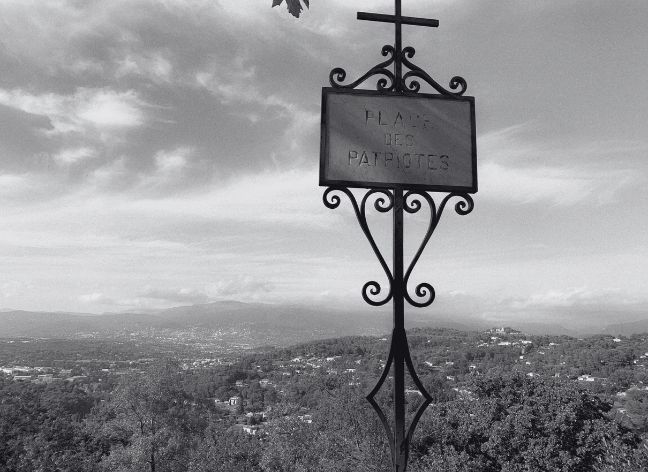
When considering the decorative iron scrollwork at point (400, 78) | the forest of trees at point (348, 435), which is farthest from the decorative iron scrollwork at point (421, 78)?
the forest of trees at point (348, 435)

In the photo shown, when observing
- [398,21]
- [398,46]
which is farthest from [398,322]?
[398,21]

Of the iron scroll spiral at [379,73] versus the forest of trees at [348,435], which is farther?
the forest of trees at [348,435]

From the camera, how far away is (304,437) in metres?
21.2

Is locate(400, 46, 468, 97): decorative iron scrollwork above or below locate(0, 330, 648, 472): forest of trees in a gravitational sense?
above

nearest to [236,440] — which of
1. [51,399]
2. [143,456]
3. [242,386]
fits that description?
[143,456]

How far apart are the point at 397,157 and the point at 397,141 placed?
0.08 metres

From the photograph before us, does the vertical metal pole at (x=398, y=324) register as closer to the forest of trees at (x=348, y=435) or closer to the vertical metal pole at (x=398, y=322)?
the vertical metal pole at (x=398, y=322)

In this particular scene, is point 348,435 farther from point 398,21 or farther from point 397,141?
point 398,21

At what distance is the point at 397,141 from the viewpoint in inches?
90.5

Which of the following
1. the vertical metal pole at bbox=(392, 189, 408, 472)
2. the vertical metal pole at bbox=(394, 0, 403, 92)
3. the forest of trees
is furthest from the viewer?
the forest of trees

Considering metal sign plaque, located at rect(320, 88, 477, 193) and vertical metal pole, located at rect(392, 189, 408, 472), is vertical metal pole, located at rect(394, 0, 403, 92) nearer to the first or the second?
metal sign plaque, located at rect(320, 88, 477, 193)

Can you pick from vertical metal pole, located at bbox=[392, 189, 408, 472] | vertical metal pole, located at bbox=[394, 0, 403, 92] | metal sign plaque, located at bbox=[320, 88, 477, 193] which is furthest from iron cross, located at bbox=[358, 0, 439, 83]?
vertical metal pole, located at bbox=[392, 189, 408, 472]

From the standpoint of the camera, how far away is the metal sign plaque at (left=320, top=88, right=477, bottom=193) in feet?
7.45

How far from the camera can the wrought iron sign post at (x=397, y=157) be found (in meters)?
2.26
